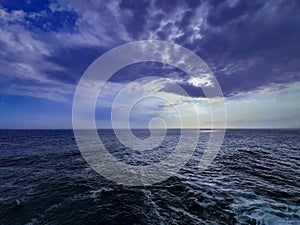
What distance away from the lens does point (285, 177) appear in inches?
552

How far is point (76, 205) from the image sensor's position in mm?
9391

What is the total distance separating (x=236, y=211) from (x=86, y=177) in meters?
12.2

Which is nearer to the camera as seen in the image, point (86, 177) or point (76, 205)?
point (76, 205)

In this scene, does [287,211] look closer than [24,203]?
Yes

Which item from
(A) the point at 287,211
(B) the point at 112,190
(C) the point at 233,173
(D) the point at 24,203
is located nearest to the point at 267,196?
(A) the point at 287,211

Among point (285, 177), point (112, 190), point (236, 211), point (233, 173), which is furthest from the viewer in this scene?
point (233, 173)

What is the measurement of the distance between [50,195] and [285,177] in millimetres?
18930

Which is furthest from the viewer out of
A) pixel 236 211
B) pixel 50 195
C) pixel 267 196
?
pixel 50 195

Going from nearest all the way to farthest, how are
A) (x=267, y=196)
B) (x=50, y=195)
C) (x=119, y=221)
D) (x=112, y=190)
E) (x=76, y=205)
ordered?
(x=119, y=221) < (x=76, y=205) < (x=267, y=196) < (x=50, y=195) < (x=112, y=190)

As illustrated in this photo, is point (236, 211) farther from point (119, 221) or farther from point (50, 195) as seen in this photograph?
point (50, 195)

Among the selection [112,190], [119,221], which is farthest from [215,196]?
[112,190]

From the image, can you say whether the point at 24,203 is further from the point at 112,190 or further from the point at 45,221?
the point at 112,190

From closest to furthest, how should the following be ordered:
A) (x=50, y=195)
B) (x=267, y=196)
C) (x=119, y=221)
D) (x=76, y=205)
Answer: (x=119, y=221)
(x=76, y=205)
(x=267, y=196)
(x=50, y=195)

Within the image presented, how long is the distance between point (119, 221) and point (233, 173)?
40.5 feet
